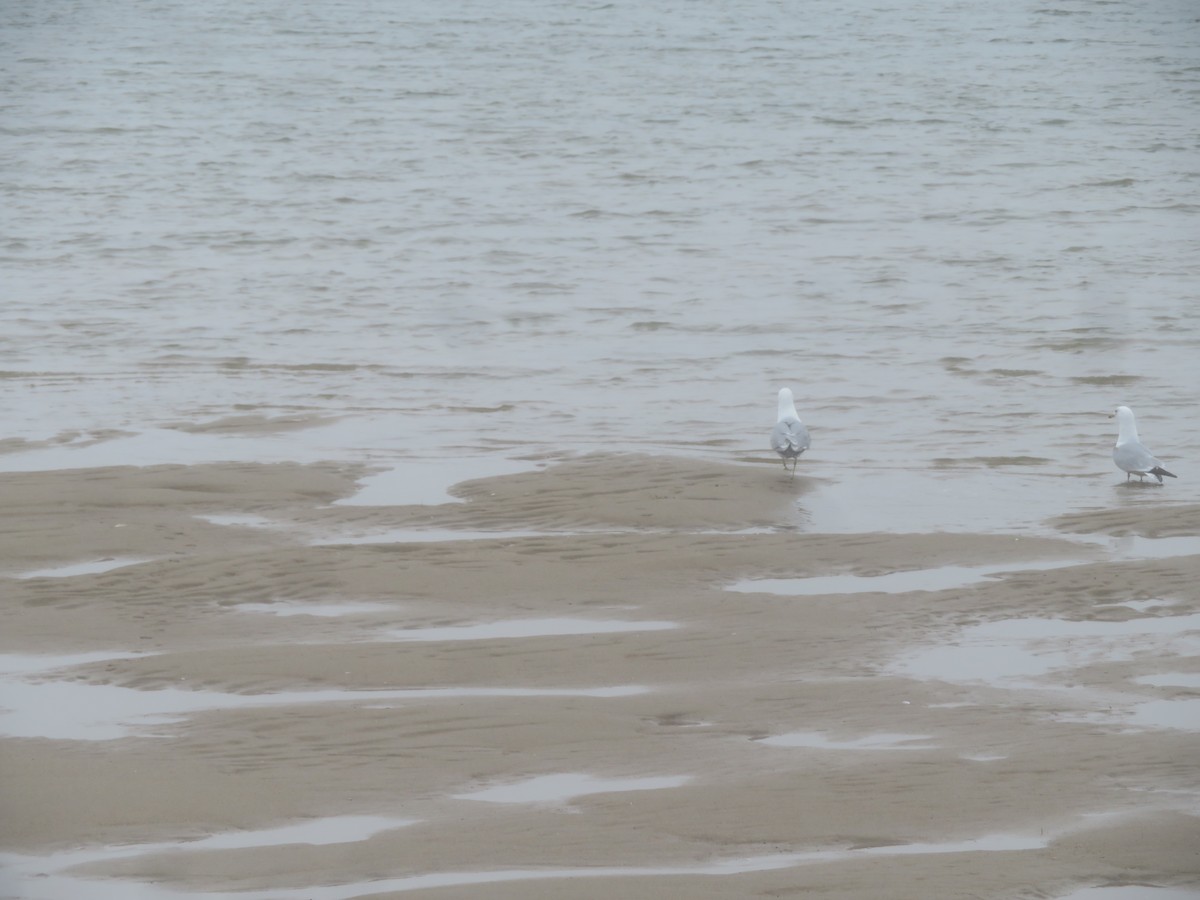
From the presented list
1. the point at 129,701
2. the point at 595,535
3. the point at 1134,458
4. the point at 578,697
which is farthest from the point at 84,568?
the point at 1134,458

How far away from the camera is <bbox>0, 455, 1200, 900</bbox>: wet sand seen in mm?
4453

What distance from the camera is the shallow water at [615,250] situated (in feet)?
31.8

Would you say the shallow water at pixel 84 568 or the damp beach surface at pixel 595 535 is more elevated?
the shallow water at pixel 84 568

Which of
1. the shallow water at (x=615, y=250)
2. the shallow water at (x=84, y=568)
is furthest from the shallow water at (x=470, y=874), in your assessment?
the shallow water at (x=615, y=250)

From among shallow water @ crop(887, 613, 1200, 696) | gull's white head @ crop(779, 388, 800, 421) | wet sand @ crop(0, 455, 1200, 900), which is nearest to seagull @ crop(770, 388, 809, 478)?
gull's white head @ crop(779, 388, 800, 421)

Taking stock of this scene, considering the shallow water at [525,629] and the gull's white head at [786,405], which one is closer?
the shallow water at [525,629]

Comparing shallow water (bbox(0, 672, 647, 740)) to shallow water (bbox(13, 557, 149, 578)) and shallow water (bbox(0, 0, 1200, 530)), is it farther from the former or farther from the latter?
shallow water (bbox(0, 0, 1200, 530))

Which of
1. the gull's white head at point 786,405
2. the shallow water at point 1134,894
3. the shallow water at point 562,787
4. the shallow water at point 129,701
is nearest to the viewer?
the shallow water at point 1134,894

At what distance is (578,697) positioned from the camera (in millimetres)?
5551

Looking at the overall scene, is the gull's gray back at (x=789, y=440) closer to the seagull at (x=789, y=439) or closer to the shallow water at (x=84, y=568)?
the seagull at (x=789, y=439)

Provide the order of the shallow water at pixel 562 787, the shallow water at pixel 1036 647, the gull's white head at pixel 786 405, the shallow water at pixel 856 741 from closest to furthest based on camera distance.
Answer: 1. the shallow water at pixel 562 787
2. the shallow water at pixel 856 741
3. the shallow water at pixel 1036 647
4. the gull's white head at pixel 786 405

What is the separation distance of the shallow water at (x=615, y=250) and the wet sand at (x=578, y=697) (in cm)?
86

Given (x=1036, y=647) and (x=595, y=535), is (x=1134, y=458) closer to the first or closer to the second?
(x=1036, y=647)

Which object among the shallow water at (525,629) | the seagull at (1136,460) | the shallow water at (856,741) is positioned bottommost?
the seagull at (1136,460)
